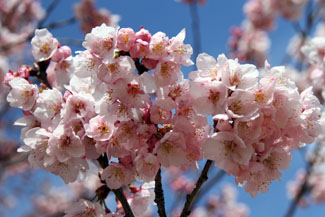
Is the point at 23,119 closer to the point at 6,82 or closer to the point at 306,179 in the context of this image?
the point at 6,82

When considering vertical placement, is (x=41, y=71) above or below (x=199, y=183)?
Result: above

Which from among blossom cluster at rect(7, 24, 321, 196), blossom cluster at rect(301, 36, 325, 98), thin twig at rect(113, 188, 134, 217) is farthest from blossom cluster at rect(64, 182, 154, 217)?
blossom cluster at rect(301, 36, 325, 98)

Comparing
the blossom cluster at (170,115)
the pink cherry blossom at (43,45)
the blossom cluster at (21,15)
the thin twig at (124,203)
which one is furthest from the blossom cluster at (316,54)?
the blossom cluster at (21,15)

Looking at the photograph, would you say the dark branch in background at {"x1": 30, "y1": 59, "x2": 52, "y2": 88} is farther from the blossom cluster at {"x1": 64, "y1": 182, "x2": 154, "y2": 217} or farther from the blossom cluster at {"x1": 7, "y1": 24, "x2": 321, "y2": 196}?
the blossom cluster at {"x1": 64, "y1": 182, "x2": 154, "y2": 217}

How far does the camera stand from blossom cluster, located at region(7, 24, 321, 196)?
123 centimetres

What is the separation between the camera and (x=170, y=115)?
130cm

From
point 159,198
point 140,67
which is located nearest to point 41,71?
point 140,67

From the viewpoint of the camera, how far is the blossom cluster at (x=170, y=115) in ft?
4.04

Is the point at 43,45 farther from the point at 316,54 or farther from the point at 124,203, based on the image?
the point at 316,54

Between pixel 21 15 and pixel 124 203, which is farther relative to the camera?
pixel 21 15

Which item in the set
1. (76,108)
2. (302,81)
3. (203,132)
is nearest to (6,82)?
(76,108)

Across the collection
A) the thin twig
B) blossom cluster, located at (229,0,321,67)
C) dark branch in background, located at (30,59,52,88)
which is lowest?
the thin twig

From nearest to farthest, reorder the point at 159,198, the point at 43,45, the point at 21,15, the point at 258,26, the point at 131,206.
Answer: the point at 159,198 → the point at 131,206 → the point at 43,45 → the point at 21,15 → the point at 258,26

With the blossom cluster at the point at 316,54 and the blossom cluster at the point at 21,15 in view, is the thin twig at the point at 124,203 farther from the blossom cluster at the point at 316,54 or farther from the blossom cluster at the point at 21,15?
the blossom cluster at the point at 21,15
